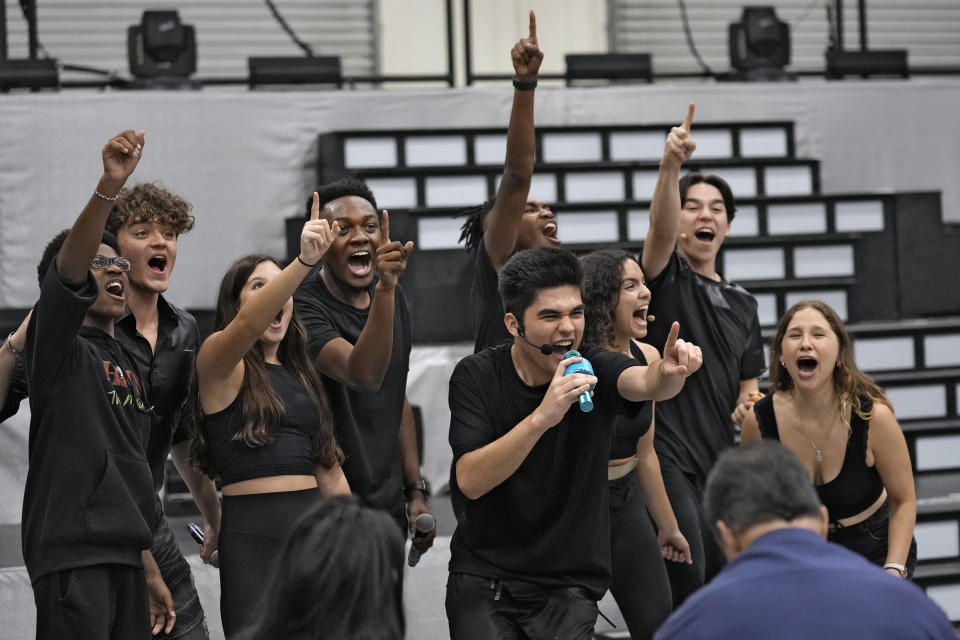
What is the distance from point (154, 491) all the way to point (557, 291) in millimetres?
1118

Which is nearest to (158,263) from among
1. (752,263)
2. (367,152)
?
(367,152)

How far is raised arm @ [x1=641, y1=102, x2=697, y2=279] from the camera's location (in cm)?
393

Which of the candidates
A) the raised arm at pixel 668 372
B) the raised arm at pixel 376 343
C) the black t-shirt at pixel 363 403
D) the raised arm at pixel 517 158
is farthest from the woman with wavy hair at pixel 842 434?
the raised arm at pixel 376 343

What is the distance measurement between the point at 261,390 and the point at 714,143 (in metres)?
4.69

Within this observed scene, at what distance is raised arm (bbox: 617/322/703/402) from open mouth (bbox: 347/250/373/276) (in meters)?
0.94

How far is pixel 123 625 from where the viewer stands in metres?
3.06

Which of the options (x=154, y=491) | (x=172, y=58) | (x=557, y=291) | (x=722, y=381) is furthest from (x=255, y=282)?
(x=172, y=58)

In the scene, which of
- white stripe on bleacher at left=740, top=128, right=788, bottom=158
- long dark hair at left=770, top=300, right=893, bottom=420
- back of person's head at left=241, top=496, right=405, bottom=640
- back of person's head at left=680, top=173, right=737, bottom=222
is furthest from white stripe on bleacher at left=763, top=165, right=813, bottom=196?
back of person's head at left=241, top=496, right=405, bottom=640

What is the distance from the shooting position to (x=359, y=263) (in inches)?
145

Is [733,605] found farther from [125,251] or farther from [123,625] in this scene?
[125,251]

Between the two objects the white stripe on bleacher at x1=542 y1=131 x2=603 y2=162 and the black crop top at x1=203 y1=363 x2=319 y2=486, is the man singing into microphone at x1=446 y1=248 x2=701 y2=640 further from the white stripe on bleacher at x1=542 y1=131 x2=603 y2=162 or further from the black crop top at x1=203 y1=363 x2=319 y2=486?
the white stripe on bleacher at x1=542 y1=131 x2=603 y2=162

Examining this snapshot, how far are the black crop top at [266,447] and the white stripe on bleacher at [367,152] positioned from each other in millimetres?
3773

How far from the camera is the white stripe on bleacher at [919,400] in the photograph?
6.29 meters

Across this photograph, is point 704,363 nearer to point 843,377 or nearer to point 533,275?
point 843,377
